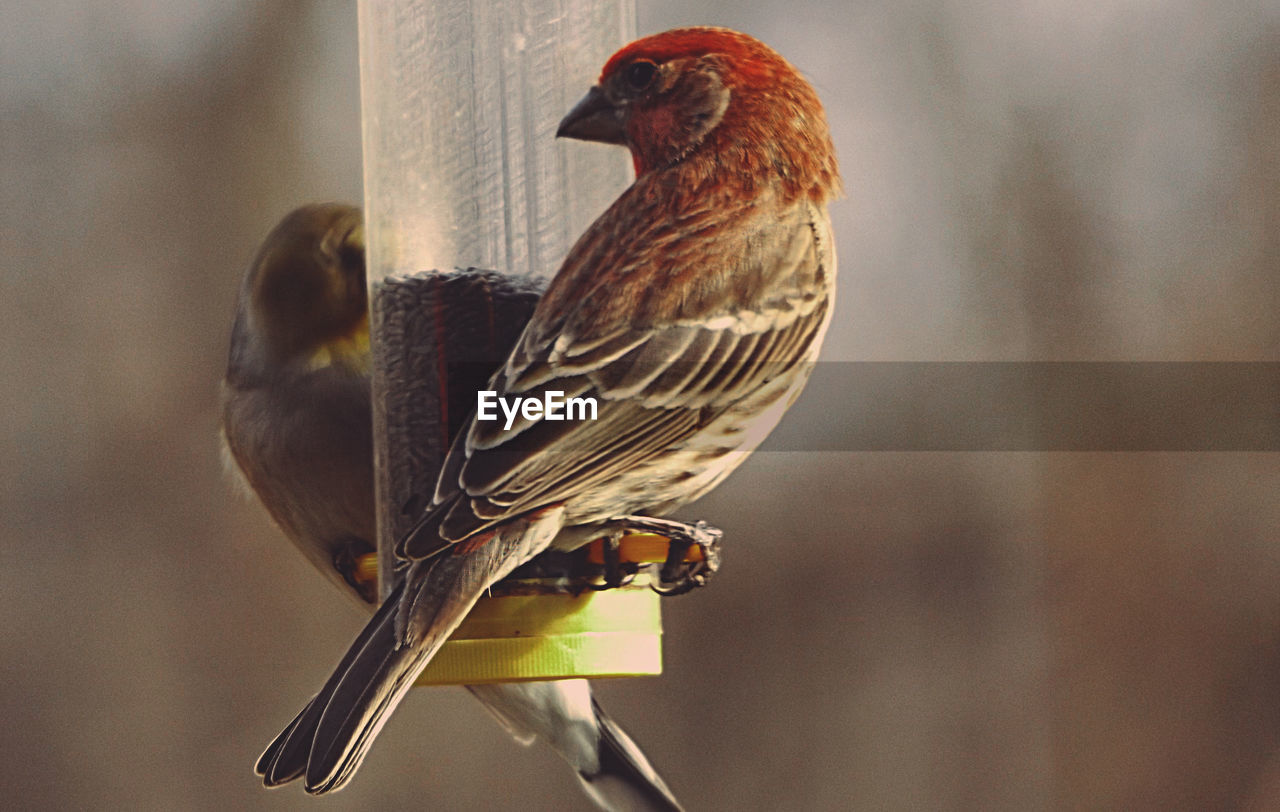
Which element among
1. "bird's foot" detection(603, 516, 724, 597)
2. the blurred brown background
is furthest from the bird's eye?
the blurred brown background

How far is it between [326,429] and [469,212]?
663 millimetres

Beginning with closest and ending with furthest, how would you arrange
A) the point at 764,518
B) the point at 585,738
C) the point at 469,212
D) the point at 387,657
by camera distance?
1. the point at 387,657
2. the point at 469,212
3. the point at 585,738
4. the point at 764,518

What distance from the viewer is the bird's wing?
1.53 m

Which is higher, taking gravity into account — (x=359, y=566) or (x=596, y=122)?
(x=596, y=122)

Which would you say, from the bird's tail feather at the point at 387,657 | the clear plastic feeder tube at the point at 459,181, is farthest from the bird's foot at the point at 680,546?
the clear plastic feeder tube at the point at 459,181

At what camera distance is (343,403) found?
2426 millimetres

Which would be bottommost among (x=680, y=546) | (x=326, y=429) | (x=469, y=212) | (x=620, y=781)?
(x=620, y=781)

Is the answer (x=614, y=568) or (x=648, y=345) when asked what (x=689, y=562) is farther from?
(x=648, y=345)

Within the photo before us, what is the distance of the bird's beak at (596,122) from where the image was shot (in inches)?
70.2

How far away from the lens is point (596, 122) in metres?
1.78

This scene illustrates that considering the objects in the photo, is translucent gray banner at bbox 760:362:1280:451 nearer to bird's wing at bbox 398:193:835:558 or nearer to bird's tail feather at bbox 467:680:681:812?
bird's tail feather at bbox 467:680:681:812

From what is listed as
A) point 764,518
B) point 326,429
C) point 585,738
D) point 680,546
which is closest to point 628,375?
point 680,546

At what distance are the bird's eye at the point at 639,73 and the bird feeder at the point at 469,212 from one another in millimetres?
177

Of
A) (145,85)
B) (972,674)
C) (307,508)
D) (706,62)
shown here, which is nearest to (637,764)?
(307,508)
